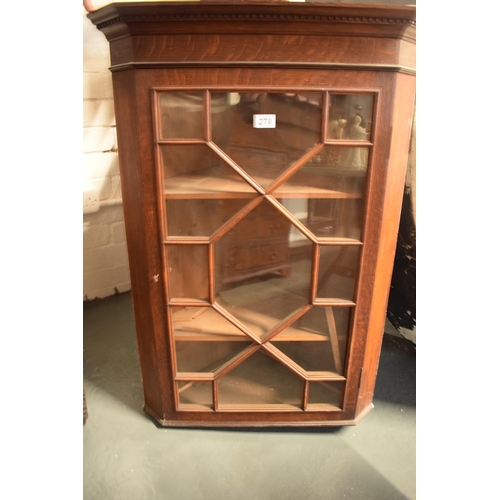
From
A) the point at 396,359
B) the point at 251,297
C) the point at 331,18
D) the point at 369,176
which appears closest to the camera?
the point at 331,18

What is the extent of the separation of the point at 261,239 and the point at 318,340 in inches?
11.1

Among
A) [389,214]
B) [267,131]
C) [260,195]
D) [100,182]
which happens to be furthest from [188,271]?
[100,182]

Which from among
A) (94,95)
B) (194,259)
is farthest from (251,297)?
(94,95)

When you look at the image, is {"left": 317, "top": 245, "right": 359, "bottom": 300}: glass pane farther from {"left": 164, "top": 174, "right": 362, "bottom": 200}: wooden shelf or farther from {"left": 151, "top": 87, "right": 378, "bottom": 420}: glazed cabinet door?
{"left": 164, "top": 174, "right": 362, "bottom": 200}: wooden shelf

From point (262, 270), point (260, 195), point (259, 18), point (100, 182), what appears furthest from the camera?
point (100, 182)

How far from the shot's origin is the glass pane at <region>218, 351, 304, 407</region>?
0.98 meters

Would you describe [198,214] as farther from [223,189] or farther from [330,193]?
[330,193]

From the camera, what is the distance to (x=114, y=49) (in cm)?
76

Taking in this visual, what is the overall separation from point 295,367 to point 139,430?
0.43 metres

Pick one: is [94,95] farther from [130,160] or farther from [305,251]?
[305,251]

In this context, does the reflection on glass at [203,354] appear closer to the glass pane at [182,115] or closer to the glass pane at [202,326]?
the glass pane at [202,326]

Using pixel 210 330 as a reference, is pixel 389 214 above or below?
above

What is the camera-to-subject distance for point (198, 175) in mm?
801

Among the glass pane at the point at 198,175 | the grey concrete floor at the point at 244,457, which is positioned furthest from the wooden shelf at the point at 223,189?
the grey concrete floor at the point at 244,457
